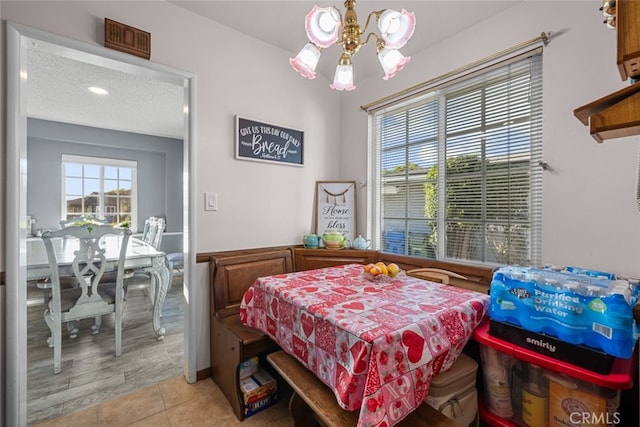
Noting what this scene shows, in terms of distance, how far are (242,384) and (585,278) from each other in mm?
1764

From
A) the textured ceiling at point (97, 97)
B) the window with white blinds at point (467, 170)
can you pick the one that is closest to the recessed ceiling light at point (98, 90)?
the textured ceiling at point (97, 97)

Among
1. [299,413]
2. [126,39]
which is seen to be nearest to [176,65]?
[126,39]

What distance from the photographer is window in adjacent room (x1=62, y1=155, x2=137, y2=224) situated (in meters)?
4.45

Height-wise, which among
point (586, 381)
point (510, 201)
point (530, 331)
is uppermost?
point (510, 201)

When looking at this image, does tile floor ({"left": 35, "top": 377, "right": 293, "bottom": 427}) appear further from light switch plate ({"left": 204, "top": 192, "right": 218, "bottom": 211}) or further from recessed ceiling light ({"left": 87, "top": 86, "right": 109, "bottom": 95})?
recessed ceiling light ({"left": 87, "top": 86, "right": 109, "bottom": 95})

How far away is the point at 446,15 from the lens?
71.1 inches

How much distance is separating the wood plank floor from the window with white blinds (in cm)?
210

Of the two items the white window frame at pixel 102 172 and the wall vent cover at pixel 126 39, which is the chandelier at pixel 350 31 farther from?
the white window frame at pixel 102 172

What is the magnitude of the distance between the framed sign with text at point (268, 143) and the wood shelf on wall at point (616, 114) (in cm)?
191

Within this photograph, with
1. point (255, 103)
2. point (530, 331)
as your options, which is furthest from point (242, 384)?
point (255, 103)

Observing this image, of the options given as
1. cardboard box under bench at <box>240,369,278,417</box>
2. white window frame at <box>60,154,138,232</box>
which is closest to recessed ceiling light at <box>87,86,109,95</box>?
white window frame at <box>60,154,138,232</box>

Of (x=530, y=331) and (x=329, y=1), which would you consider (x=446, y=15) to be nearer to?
(x=329, y=1)

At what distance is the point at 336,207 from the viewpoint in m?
2.57

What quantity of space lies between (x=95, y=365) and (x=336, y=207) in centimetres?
229
